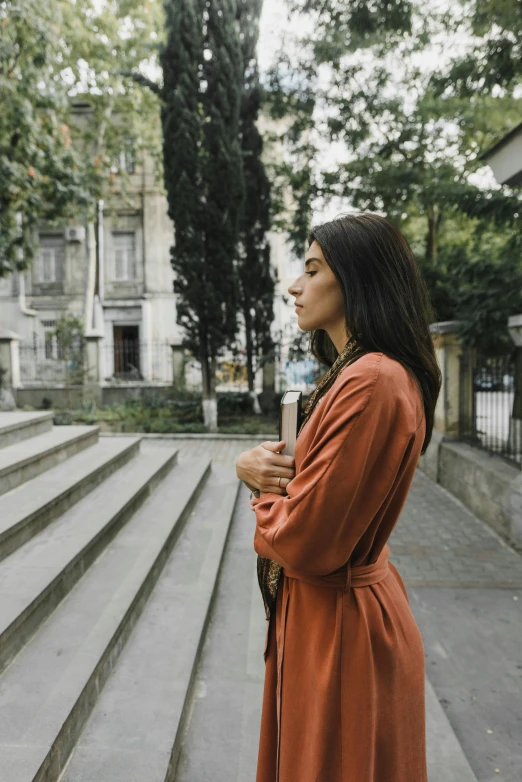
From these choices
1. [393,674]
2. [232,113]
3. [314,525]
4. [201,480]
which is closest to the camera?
[314,525]

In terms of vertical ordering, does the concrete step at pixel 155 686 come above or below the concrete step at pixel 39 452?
below

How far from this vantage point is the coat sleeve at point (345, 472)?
1.12 m

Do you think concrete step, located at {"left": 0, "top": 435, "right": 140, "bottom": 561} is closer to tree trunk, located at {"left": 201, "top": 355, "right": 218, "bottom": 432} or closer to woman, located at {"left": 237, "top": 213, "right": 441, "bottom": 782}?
woman, located at {"left": 237, "top": 213, "right": 441, "bottom": 782}

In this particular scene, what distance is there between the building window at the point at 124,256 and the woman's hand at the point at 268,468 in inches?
940

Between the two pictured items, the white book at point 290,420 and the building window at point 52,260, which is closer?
the white book at point 290,420

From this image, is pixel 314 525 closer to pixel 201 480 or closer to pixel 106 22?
pixel 201 480

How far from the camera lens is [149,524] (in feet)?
14.7

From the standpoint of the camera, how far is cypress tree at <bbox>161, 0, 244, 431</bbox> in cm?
1220

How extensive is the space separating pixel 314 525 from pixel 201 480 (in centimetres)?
511

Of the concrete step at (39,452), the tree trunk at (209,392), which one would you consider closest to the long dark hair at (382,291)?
the concrete step at (39,452)

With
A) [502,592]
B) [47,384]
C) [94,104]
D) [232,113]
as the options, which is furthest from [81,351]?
[502,592]

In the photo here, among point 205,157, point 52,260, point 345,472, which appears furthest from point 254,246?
point 345,472

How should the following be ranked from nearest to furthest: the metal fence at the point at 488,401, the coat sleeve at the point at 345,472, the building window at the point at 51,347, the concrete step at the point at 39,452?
the coat sleeve at the point at 345,472 → the concrete step at the point at 39,452 → the metal fence at the point at 488,401 → the building window at the point at 51,347

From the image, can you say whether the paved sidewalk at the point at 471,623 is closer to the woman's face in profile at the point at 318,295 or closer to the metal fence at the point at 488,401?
the metal fence at the point at 488,401
